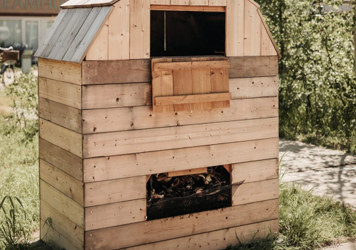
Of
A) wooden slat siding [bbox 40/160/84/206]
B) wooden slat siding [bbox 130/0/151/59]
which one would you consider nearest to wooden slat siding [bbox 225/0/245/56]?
wooden slat siding [bbox 130/0/151/59]

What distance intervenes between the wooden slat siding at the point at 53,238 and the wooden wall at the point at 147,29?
4.59 feet

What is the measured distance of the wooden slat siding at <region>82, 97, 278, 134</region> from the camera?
3906 mm

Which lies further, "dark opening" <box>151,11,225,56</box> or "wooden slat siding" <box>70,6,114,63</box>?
"dark opening" <box>151,11,225,56</box>

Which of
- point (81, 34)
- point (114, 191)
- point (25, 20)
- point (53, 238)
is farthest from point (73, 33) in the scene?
point (25, 20)

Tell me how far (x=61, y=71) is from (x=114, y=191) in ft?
3.09

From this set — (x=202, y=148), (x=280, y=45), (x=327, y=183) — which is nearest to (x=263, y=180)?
(x=202, y=148)

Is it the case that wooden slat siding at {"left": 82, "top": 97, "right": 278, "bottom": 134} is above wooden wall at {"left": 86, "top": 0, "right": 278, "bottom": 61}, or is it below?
below

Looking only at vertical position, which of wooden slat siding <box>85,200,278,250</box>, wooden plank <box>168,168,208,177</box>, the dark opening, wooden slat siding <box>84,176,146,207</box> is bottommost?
wooden slat siding <box>85,200,278,250</box>

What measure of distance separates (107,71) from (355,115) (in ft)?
19.3

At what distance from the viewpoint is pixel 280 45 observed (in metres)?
10.0

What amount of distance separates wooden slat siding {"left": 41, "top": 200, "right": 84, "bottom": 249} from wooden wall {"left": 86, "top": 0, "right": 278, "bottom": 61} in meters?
1.21

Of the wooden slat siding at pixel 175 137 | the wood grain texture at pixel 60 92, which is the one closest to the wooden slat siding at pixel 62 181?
the wooden slat siding at pixel 175 137

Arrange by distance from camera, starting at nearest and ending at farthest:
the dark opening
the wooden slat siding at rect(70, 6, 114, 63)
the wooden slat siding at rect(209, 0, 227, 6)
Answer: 1. the wooden slat siding at rect(70, 6, 114, 63)
2. the wooden slat siding at rect(209, 0, 227, 6)
3. the dark opening

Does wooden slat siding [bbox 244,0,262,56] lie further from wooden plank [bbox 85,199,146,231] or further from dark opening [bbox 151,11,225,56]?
wooden plank [bbox 85,199,146,231]
